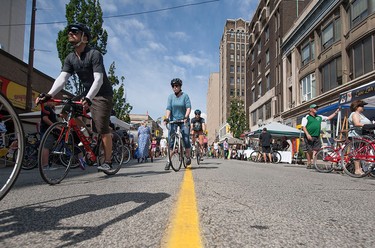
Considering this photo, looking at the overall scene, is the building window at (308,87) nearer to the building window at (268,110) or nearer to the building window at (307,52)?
the building window at (307,52)

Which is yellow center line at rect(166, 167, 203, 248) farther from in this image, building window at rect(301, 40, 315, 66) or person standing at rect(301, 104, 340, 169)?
building window at rect(301, 40, 315, 66)

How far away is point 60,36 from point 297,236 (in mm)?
23356

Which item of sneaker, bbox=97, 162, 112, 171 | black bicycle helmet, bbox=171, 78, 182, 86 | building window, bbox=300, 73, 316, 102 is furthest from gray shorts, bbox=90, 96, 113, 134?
building window, bbox=300, 73, 316, 102

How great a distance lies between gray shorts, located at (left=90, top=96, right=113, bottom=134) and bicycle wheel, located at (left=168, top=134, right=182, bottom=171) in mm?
2227

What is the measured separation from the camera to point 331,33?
22875 millimetres

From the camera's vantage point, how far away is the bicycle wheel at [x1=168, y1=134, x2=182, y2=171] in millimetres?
6375

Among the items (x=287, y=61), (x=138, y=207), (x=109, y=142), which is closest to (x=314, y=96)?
(x=287, y=61)

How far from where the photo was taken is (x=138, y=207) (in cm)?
228

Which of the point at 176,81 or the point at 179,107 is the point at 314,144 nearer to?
the point at 179,107

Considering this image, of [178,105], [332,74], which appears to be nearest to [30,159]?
[178,105]

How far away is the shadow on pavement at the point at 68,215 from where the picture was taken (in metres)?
1.58

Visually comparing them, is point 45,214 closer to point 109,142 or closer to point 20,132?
point 20,132

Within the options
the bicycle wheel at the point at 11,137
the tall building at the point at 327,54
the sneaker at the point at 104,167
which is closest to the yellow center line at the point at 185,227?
the bicycle wheel at the point at 11,137

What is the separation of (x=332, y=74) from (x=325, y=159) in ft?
55.9
